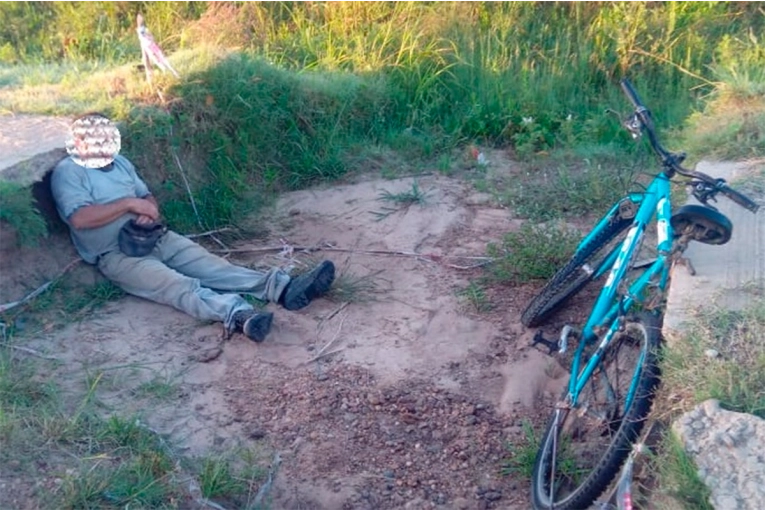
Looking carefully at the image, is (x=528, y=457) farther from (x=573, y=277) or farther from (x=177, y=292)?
(x=177, y=292)

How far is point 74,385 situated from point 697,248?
274 centimetres

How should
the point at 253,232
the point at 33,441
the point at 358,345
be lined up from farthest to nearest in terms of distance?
the point at 253,232
the point at 358,345
the point at 33,441

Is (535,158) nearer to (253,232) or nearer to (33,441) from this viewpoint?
(253,232)

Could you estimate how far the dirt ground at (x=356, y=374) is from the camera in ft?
13.1

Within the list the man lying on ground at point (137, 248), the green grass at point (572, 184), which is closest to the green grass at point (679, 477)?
the man lying on ground at point (137, 248)

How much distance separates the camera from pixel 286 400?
4.43 metres

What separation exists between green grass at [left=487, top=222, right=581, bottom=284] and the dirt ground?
0.10 m

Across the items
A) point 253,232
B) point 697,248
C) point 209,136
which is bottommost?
point 253,232

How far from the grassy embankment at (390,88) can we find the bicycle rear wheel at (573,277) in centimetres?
46

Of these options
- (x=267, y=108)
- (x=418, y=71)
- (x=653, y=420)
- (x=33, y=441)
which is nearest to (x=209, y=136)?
(x=267, y=108)

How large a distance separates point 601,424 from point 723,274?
936 mm

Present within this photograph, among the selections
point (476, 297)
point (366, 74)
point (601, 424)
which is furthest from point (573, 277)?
point (366, 74)

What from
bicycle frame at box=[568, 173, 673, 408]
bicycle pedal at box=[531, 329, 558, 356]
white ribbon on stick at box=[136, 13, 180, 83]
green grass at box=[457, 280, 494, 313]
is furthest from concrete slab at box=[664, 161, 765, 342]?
white ribbon on stick at box=[136, 13, 180, 83]

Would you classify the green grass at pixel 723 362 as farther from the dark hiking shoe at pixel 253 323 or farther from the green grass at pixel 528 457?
the dark hiking shoe at pixel 253 323
